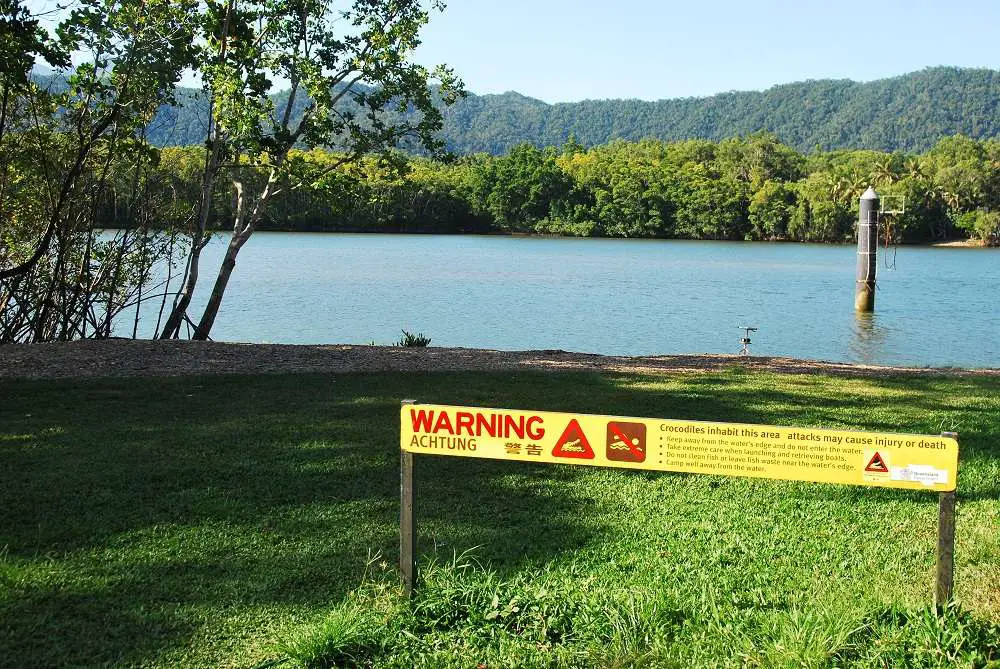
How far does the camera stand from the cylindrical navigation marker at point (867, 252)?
105 ft

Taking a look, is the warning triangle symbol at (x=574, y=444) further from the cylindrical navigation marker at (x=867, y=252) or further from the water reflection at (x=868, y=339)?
the cylindrical navigation marker at (x=867, y=252)

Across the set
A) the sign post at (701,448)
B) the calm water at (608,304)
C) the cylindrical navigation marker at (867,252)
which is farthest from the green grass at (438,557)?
the cylindrical navigation marker at (867,252)

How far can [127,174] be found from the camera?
1809 centimetres

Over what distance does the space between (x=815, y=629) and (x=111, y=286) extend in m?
13.1

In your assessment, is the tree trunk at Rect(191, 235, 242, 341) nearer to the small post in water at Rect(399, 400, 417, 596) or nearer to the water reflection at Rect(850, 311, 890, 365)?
the small post in water at Rect(399, 400, 417, 596)

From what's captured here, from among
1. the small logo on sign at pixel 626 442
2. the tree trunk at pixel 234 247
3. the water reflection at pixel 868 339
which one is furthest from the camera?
the water reflection at pixel 868 339

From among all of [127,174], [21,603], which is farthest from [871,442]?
[127,174]

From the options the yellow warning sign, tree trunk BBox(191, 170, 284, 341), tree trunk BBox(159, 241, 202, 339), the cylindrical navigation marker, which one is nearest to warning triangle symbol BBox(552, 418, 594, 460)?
the yellow warning sign

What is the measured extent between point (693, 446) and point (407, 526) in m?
1.41

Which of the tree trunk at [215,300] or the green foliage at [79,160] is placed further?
the tree trunk at [215,300]

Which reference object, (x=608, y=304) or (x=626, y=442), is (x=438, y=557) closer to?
(x=626, y=442)

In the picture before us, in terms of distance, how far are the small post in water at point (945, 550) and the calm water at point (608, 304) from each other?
49.3 feet

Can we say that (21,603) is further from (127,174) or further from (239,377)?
(127,174)

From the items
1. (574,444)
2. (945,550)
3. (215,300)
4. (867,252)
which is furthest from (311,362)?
(867,252)
